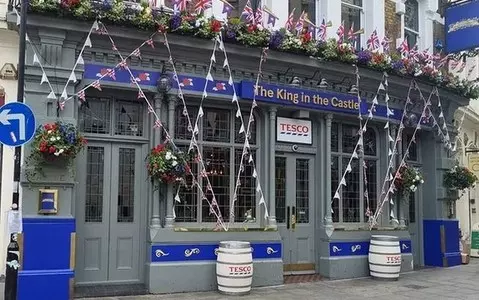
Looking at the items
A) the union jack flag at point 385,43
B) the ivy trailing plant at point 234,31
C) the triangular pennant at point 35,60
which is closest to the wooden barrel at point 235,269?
the ivy trailing plant at point 234,31

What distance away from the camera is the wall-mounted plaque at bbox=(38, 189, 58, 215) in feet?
28.9

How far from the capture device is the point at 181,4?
32.7 ft

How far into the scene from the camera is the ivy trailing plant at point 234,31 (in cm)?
902

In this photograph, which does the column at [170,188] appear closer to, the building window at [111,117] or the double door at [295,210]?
the building window at [111,117]

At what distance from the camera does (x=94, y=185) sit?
32.4 feet

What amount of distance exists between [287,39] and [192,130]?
2672 mm

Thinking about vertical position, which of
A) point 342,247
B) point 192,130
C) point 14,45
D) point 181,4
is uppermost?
point 181,4

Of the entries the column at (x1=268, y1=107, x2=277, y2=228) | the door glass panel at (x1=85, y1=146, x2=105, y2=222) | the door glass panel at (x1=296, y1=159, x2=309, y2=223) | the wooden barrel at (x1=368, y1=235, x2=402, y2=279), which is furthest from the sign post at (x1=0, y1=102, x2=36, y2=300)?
the wooden barrel at (x1=368, y1=235, x2=402, y2=279)

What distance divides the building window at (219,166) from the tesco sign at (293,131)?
61cm

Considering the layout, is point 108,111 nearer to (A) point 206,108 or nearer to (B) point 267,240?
(A) point 206,108

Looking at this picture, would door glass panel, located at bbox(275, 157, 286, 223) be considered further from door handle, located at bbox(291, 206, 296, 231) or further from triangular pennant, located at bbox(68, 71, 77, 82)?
triangular pennant, located at bbox(68, 71, 77, 82)

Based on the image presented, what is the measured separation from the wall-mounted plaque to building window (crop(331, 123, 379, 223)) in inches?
244

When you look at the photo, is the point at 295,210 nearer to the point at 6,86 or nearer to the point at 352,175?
the point at 352,175

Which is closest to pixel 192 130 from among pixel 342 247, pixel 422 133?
pixel 342 247
